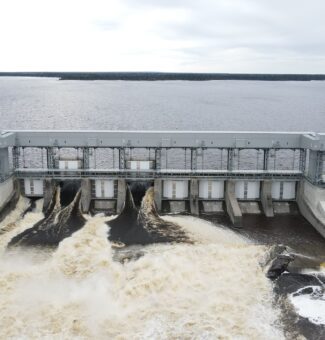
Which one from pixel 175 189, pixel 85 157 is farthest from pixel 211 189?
pixel 85 157

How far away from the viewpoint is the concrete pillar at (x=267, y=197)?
41312mm

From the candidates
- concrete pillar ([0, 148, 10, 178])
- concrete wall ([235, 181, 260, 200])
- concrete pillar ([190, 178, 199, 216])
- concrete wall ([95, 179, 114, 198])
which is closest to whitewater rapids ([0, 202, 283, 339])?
concrete pillar ([190, 178, 199, 216])

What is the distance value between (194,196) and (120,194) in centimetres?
714

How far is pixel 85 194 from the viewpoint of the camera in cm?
4169

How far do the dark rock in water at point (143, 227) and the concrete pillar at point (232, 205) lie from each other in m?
5.23

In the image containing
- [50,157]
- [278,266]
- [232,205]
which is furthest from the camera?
[50,157]

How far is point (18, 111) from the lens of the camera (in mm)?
118938

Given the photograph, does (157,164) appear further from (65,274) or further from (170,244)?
(65,274)

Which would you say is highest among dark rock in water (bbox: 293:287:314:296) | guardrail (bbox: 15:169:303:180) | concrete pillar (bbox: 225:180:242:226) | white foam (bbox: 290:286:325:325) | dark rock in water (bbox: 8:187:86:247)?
guardrail (bbox: 15:169:303:180)

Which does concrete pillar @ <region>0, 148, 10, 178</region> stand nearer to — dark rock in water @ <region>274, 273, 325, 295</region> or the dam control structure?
the dam control structure

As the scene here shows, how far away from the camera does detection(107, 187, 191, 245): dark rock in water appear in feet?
116

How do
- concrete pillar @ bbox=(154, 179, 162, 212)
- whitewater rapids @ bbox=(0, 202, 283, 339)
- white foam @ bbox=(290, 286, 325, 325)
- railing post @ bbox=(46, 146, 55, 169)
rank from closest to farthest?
1. whitewater rapids @ bbox=(0, 202, 283, 339)
2. white foam @ bbox=(290, 286, 325, 325)
3. concrete pillar @ bbox=(154, 179, 162, 212)
4. railing post @ bbox=(46, 146, 55, 169)

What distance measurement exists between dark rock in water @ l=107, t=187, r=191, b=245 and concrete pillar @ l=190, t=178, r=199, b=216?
3.60 meters

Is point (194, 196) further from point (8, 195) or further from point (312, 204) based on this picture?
point (8, 195)
